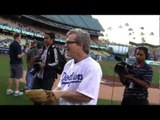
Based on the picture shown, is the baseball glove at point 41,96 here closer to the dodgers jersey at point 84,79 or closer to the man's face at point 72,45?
the dodgers jersey at point 84,79

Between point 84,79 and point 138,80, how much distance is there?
3.31ft

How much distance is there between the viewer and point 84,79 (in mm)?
1955

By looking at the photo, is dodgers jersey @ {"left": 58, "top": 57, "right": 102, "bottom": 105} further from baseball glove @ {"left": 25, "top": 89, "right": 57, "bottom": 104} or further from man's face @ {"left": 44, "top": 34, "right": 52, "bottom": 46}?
man's face @ {"left": 44, "top": 34, "right": 52, "bottom": 46}

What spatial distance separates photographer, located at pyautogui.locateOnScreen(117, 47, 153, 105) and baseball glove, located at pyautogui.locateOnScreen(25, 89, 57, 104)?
3.47 ft

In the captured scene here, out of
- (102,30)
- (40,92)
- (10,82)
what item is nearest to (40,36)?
(102,30)

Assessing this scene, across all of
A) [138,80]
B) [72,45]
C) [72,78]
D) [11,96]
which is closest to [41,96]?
[72,78]

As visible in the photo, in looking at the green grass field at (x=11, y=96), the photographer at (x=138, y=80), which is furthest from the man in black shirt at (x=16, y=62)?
the photographer at (x=138, y=80)

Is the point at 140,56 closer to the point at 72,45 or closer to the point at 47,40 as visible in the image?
the point at 72,45

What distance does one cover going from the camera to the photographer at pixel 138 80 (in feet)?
9.46

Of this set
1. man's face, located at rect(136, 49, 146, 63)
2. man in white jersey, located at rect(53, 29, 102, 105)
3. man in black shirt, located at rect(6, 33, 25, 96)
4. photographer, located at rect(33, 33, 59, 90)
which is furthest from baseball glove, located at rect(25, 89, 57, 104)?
man in black shirt, located at rect(6, 33, 25, 96)

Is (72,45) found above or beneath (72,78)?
above

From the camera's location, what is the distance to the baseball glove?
73.7 inches

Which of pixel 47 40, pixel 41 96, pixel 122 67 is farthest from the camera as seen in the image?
pixel 47 40

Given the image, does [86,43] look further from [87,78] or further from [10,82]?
[10,82]
